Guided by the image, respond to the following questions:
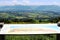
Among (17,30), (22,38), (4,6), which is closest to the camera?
(17,30)

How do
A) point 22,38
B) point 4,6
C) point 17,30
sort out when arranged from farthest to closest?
1. point 22,38
2. point 4,6
3. point 17,30

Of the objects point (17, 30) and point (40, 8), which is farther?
point (40, 8)
